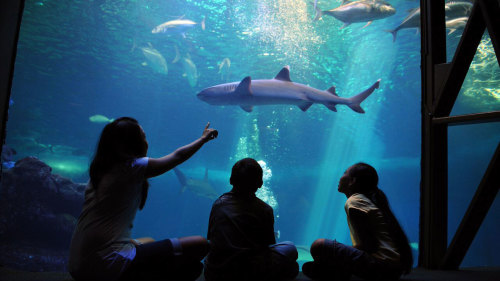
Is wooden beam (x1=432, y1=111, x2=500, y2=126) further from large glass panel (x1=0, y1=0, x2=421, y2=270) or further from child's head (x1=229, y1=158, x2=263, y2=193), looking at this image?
large glass panel (x1=0, y1=0, x2=421, y2=270)

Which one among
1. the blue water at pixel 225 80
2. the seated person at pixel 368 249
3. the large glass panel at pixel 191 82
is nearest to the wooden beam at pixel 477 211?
the seated person at pixel 368 249

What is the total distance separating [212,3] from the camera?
12.4m

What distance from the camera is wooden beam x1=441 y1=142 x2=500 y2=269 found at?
2387mm

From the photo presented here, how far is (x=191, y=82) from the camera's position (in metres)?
15.0

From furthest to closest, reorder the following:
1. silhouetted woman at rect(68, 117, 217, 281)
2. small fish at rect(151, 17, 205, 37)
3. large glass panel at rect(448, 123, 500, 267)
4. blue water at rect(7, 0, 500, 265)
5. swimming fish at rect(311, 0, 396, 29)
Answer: large glass panel at rect(448, 123, 500, 267), blue water at rect(7, 0, 500, 265), small fish at rect(151, 17, 205, 37), swimming fish at rect(311, 0, 396, 29), silhouetted woman at rect(68, 117, 217, 281)

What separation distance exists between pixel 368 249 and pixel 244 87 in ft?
12.7

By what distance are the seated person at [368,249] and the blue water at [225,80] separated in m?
10.3

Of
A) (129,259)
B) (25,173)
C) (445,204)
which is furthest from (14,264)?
(445,204)

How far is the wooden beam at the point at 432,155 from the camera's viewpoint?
275cm

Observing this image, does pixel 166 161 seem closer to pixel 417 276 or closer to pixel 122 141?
pixel 122 141

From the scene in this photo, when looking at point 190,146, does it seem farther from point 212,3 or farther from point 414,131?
point 414,131

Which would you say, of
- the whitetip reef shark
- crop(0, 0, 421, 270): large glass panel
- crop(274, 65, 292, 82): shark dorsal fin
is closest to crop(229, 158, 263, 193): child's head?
the whitetip reef shark

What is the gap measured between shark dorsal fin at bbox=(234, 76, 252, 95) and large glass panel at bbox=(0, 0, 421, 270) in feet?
1.58

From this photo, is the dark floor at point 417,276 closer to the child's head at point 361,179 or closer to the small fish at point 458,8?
the child's head at point 361,179
